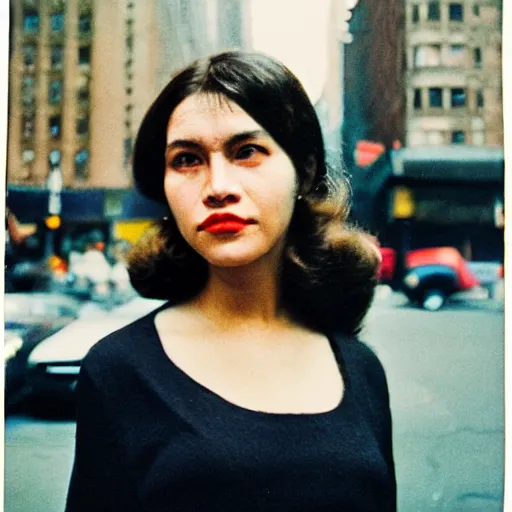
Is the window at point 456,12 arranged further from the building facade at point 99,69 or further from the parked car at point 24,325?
the parked car at point 24,325

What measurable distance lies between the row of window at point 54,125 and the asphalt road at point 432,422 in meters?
0.64

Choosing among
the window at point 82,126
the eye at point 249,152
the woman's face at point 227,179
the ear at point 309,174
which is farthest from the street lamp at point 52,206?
the ear at point 309,174

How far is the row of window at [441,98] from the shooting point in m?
1.29

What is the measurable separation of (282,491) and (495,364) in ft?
1.86

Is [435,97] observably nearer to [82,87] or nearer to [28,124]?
[82,87]

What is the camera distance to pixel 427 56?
4.31 feet

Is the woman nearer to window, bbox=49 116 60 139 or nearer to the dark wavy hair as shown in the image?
the dark wavy hair

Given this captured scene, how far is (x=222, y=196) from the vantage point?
112 centimetres

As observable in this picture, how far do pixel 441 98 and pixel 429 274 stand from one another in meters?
0.40

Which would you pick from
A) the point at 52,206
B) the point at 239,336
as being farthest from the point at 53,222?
the point at 239,336

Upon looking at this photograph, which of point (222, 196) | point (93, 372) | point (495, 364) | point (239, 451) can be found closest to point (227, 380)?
point (239, 451)

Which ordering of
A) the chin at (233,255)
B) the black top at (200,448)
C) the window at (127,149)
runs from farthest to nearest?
1. the window at (127,149)
2. the chin at (233,255)
3. the black top at (200,448)

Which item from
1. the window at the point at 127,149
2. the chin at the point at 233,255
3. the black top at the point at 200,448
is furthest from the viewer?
the window at the point at 127,149

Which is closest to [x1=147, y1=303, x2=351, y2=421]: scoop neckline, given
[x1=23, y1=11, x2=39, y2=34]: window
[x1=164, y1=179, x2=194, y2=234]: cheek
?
[x1=164, y1=179, x2=194, y2=234]: cheek
